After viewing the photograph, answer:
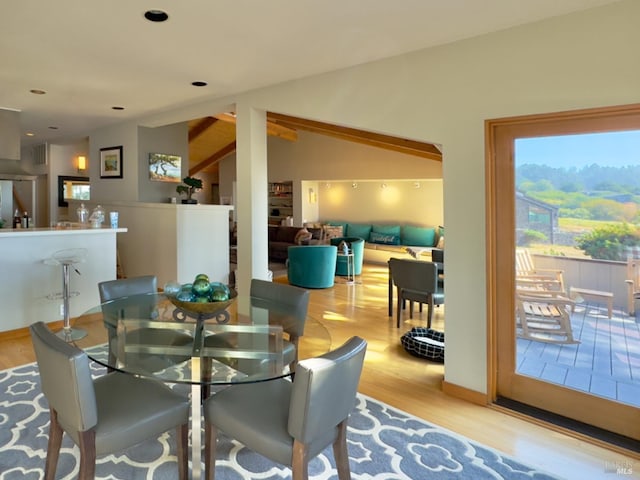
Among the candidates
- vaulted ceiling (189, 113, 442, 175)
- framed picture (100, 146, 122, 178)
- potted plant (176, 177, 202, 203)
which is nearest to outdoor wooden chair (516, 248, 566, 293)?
vaulted ceiling (189, 113, 442, 175)

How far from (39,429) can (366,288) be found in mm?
5030

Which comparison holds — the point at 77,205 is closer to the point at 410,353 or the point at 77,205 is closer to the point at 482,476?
the point at 410,353

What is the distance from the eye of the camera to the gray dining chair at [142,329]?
187 centimetres

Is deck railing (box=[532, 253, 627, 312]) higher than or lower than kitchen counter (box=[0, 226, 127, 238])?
lower

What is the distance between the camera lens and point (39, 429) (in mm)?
2371

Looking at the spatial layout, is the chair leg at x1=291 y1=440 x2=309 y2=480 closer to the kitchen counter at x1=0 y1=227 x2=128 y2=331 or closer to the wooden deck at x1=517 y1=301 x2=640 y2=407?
the wooden deck at x1=517 y1=301 x2=640 y2=407

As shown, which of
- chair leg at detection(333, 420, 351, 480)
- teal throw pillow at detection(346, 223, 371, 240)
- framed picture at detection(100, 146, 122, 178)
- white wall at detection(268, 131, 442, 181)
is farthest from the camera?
teal throw pillow at detection(346, 223, 371, 240)

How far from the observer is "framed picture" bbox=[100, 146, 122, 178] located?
6383 mm

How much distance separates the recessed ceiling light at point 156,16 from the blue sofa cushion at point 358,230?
7.93 metres

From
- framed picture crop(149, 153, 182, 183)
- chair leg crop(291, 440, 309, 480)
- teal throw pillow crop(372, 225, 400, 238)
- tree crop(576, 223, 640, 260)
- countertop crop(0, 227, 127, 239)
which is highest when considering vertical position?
framed picture crop(149, 153, 182, 183)

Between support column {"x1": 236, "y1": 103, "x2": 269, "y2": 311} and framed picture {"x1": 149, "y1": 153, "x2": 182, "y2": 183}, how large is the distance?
2.45 metres

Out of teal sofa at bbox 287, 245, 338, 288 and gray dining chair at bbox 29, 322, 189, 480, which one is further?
teal sofa at bbox 287, 245, 338, 288

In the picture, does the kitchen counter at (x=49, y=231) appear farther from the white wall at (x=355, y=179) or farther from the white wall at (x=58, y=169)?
the white wall at (x=355, y=179)

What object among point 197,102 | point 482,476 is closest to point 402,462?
point 482,476
